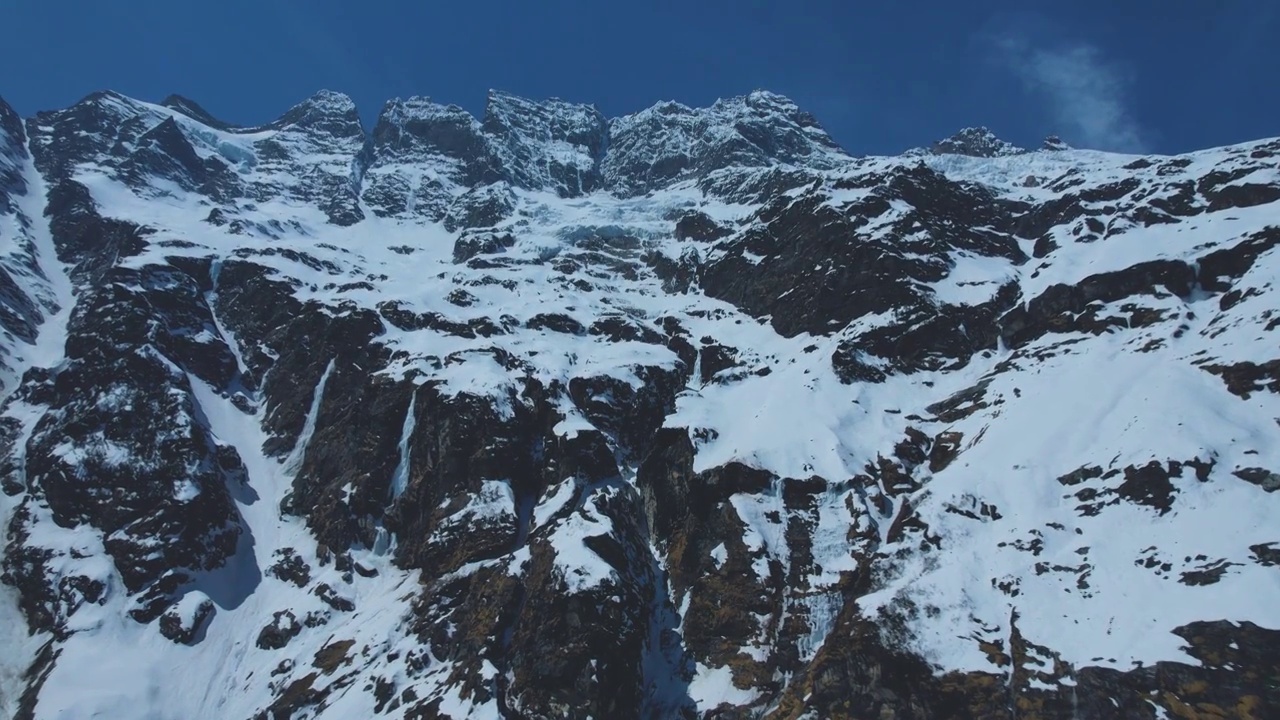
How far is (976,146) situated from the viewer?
166 meters

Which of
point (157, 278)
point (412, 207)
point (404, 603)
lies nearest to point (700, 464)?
point (404, 603)

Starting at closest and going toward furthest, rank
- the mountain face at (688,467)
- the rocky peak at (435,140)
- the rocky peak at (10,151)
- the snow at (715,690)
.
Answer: the mountain face at (688,467) < the snow at (715,690) < the rocky peak at (10,151) < the rocky peak at (435,140)

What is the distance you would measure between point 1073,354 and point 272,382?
81558 mm

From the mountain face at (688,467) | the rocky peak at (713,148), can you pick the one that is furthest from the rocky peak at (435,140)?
the mountain face at (688,467)

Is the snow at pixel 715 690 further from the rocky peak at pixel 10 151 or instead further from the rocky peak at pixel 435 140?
the rocky peak at pixel 435 140

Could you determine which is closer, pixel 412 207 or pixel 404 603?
pixel 404 603

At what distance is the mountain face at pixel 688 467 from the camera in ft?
128

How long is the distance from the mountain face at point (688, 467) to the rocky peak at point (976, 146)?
54.1 m

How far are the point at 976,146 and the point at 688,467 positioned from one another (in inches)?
5504

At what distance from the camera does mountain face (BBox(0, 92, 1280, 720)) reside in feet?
128

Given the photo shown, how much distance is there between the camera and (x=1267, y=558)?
33844 millimetres

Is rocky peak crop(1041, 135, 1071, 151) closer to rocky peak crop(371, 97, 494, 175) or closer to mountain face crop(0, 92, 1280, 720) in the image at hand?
mountain face crop(0, 92, 1280, 720)

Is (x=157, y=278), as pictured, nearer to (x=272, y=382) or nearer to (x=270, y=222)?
(x=272, y=382)

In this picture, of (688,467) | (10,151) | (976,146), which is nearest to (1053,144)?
(976,146)
